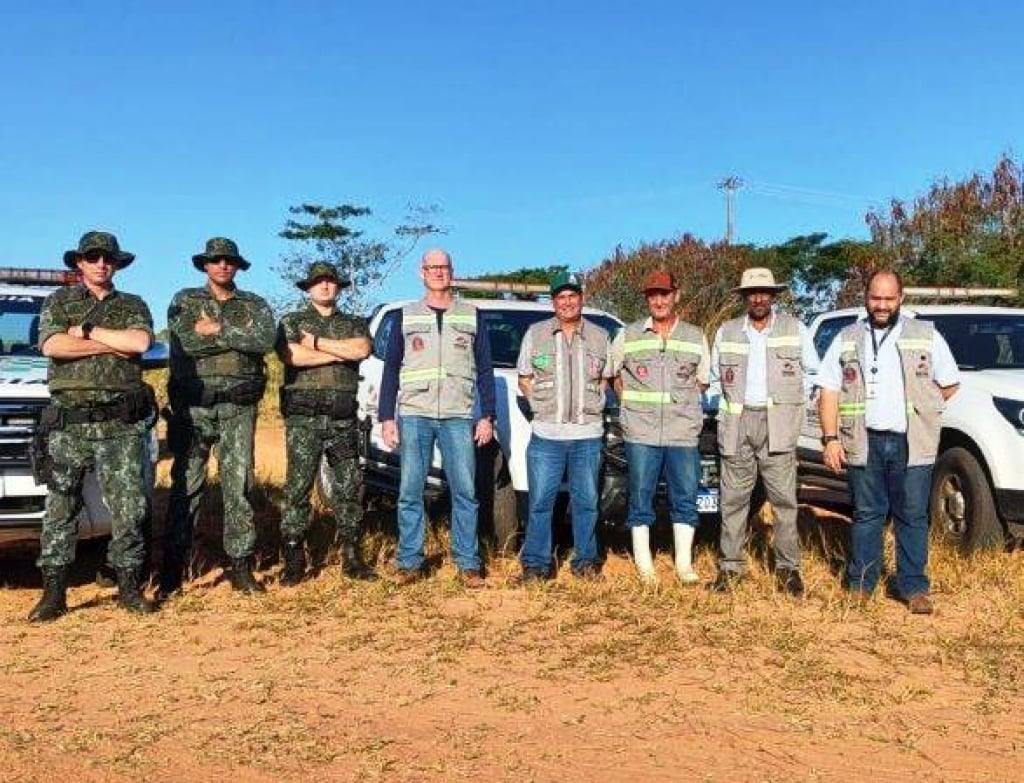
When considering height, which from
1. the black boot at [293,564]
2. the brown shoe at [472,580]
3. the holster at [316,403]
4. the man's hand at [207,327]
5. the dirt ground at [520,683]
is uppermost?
the man's hand at [207,327]

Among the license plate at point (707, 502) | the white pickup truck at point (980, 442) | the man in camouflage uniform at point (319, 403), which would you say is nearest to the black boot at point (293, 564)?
the man in camouflage uniform at point (319, 403)

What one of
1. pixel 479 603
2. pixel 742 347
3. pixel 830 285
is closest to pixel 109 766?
pixel 479 603

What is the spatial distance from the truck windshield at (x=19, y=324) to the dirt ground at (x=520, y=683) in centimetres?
146

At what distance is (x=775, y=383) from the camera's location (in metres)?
5.57

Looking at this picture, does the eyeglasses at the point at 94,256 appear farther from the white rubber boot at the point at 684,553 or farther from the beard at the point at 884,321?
the beard at the point at 884,321

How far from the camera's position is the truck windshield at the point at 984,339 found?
7000 millimetres

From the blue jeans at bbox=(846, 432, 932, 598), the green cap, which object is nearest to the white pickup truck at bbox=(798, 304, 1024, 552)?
the blue jeans at bbox=(846, 432, 932, 598)

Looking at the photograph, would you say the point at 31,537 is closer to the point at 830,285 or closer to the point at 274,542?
the point at 274,542

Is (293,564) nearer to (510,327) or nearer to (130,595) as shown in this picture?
(130,595)

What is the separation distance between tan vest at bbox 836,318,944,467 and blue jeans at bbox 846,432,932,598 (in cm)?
5

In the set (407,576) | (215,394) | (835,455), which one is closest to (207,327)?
(215,394)

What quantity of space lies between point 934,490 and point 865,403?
1.55m

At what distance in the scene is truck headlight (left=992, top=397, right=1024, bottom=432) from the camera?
6.01 metres

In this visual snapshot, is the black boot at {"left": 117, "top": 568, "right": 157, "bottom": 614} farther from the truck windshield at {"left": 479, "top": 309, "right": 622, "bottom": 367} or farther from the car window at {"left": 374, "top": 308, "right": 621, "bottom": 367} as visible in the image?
the truck windshield at {"left": 479, "top": 309, "right": 622, "bottom": 367}
